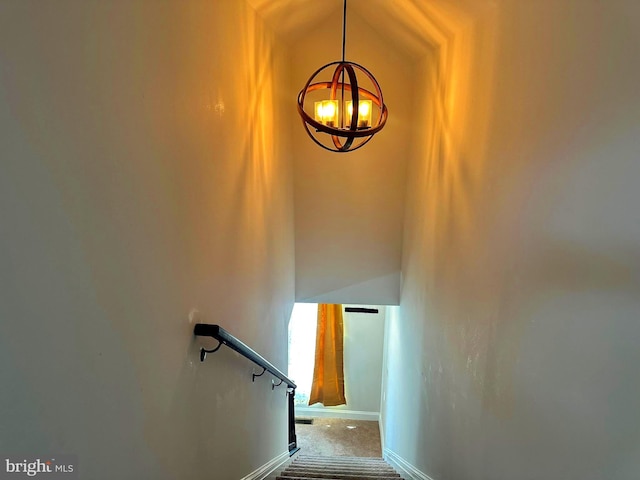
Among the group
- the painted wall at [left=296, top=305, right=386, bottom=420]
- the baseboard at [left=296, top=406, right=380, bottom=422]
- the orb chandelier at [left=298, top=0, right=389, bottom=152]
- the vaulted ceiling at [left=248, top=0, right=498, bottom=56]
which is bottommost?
the baseboard at [left=296, top=406, right=380, bottom=422]

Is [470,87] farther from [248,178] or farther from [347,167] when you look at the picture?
[347,167]

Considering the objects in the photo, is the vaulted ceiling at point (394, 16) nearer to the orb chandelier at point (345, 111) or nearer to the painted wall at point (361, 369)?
the orb chandelier at point (345, 111)

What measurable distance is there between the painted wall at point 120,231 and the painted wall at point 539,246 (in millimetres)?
1145

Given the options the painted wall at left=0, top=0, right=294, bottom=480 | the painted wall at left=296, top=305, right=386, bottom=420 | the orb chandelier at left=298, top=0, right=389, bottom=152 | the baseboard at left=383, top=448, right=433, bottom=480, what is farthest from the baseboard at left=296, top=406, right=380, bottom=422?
the orb chandelier at left=298, top=0, right=389, bottom=152

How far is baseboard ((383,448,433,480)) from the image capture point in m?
2.92

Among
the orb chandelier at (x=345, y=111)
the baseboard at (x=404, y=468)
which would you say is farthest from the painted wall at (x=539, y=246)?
the orb chandelier at (x=345, y=111)

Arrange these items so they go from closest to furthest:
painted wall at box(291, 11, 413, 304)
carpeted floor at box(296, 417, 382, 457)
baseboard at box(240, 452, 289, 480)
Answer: baseboard at box(240, 452, 289, 480) → painted wall at box(291, 11, 413, 304) → carpeted floor at box(296, 417, 382, 457)

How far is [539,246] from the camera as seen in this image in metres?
1.35

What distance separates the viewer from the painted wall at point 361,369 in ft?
22.5

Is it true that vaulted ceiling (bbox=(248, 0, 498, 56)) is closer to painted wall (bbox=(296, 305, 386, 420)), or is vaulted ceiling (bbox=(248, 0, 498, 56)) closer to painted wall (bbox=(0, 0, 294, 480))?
painted wall (bbox=(0, 0, 294, 480))

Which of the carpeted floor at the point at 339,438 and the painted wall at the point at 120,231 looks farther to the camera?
the carpeted floor at the point at 339,438

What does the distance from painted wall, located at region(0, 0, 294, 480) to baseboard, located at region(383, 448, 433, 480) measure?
136cm

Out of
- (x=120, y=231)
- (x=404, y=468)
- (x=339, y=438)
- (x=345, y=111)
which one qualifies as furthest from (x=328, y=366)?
(x=120, y=231)

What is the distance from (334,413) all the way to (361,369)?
2.71ft
